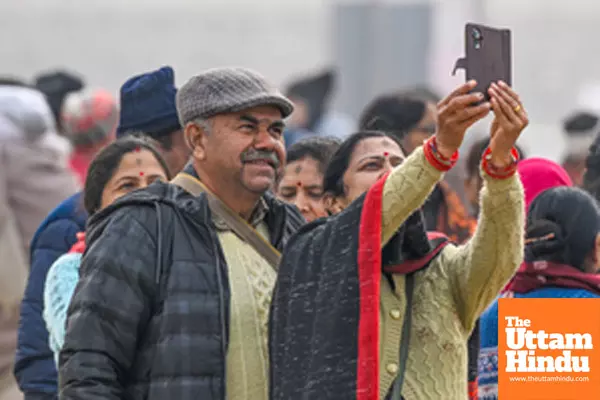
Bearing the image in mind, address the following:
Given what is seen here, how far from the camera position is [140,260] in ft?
12.6

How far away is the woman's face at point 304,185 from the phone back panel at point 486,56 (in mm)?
1704

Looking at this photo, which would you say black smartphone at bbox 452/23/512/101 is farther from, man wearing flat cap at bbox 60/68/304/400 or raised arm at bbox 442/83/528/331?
man wearing flat cap at bbox 60/68/304/400

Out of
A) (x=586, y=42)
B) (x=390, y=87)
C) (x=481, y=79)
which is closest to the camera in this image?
(x=481, y=79)

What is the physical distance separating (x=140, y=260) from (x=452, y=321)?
810 mm

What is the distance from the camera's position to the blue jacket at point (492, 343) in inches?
173

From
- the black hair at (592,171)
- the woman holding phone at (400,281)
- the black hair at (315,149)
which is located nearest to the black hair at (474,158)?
the black hair at (592,171)

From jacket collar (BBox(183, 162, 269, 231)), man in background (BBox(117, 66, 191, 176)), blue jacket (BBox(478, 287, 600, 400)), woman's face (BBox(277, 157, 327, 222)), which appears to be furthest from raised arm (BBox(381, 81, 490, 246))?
man in background (BBox(117, 66, 191, 176))

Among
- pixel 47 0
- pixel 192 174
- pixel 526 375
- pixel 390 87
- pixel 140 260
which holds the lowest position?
pixel 526 375

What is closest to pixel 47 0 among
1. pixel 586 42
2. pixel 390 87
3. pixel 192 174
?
pixel 390 87

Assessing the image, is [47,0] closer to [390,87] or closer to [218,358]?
[390,87]

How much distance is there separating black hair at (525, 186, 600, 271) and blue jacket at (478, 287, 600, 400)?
12cm

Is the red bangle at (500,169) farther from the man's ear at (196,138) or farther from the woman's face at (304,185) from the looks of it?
the woman's face at (304,185)

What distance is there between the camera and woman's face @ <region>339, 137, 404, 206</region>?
3.99m

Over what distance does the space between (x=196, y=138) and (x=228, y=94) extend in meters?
0.17
